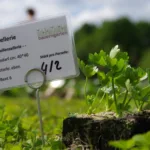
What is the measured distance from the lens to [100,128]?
7.38 feet

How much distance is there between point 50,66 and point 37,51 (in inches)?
3.8

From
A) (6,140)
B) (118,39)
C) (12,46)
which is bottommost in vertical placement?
(6,140)

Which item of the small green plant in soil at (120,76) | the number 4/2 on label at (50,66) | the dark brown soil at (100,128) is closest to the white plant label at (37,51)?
the number 4/2 on label at (50,66)

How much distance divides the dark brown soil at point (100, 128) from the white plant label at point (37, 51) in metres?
0.27

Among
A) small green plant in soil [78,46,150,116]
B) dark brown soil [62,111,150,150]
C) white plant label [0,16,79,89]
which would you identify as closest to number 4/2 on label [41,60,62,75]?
white plant label [0,16,79,89]

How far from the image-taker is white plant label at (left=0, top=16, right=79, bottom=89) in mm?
2496

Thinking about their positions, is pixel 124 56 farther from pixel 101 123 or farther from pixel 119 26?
pixel 119 26

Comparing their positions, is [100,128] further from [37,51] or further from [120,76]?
[37,51]

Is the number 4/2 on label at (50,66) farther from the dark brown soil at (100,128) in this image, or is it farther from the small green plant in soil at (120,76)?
the dark brown soil at (100,128)

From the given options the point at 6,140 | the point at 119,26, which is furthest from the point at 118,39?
the point at 6,140

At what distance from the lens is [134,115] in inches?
90.0

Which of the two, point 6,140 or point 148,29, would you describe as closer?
point 6,140

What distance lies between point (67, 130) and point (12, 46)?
20.1 inches

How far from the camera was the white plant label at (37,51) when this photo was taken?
2496mm
